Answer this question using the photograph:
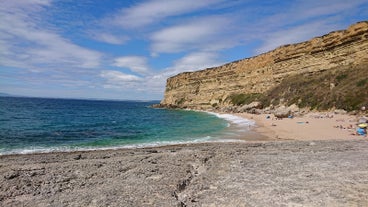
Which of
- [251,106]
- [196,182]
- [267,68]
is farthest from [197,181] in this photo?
[267,68]

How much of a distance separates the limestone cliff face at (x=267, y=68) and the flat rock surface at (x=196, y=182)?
40.8 m

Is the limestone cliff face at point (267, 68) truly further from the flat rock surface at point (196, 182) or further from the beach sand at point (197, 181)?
the flat rock surface at point (196, 182)

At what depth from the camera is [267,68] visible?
2623 inches

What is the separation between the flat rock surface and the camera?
7.57m

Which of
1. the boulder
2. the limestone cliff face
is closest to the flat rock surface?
the limestone cliff face

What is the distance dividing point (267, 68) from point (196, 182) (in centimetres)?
6137

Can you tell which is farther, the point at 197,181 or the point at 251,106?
the point at 251,106

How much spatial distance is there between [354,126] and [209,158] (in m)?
18.7

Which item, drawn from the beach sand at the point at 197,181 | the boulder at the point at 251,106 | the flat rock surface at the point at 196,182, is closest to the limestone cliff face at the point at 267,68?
the boulder at the point at 251,106

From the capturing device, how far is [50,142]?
2152 centimetres

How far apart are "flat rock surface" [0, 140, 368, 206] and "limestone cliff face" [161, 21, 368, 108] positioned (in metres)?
40.8

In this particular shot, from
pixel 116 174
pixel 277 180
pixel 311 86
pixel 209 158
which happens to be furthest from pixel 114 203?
pixel 311 86

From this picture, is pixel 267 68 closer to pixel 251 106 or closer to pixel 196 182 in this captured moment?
pixel 251 106

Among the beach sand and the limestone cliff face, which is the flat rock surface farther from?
the limestone cliff face
